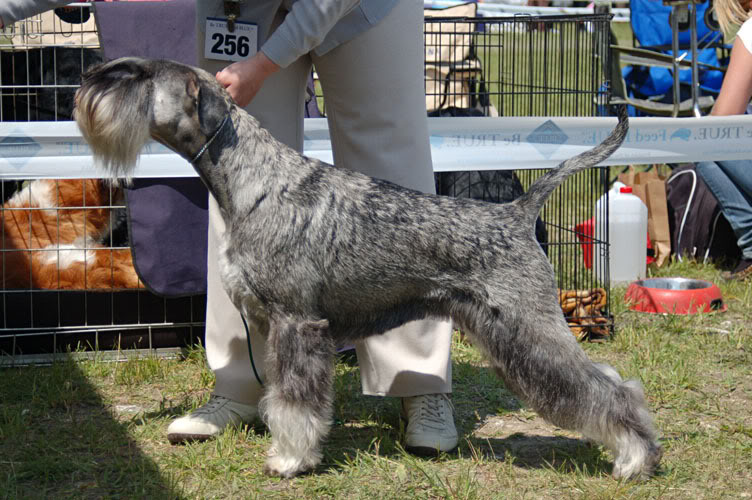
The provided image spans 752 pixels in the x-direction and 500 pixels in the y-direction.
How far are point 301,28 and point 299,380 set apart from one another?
118cm

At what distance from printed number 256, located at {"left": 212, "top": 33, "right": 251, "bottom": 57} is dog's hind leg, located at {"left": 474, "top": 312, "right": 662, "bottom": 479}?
51.5 inches

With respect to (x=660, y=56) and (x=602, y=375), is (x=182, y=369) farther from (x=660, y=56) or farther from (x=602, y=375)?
(x=660, y=56)

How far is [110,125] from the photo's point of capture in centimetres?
253

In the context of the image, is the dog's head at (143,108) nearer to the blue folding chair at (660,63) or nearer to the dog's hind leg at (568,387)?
the dog's hind leg at (568,387)

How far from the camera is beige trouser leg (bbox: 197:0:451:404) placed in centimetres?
307

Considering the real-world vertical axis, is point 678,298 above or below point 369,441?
above

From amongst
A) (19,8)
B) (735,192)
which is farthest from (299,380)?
(735,192)

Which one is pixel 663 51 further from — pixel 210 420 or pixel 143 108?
pixel 143 108

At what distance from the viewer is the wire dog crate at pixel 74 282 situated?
4230mm

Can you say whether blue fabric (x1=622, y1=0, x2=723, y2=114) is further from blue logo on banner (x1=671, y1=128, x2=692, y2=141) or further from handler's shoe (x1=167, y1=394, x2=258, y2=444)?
handler's shoe (x1=167, y1=394, x2=258, y2=444)

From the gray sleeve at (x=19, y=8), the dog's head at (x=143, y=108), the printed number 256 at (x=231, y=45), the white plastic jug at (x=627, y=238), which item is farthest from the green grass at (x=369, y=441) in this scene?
the gray sleeve at (x=19, y=8)

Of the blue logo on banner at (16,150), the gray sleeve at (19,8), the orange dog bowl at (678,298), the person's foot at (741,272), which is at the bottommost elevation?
the orange dog bowl at (678,298)

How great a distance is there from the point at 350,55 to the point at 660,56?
18.6 ft

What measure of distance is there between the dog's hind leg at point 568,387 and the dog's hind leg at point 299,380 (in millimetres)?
548
